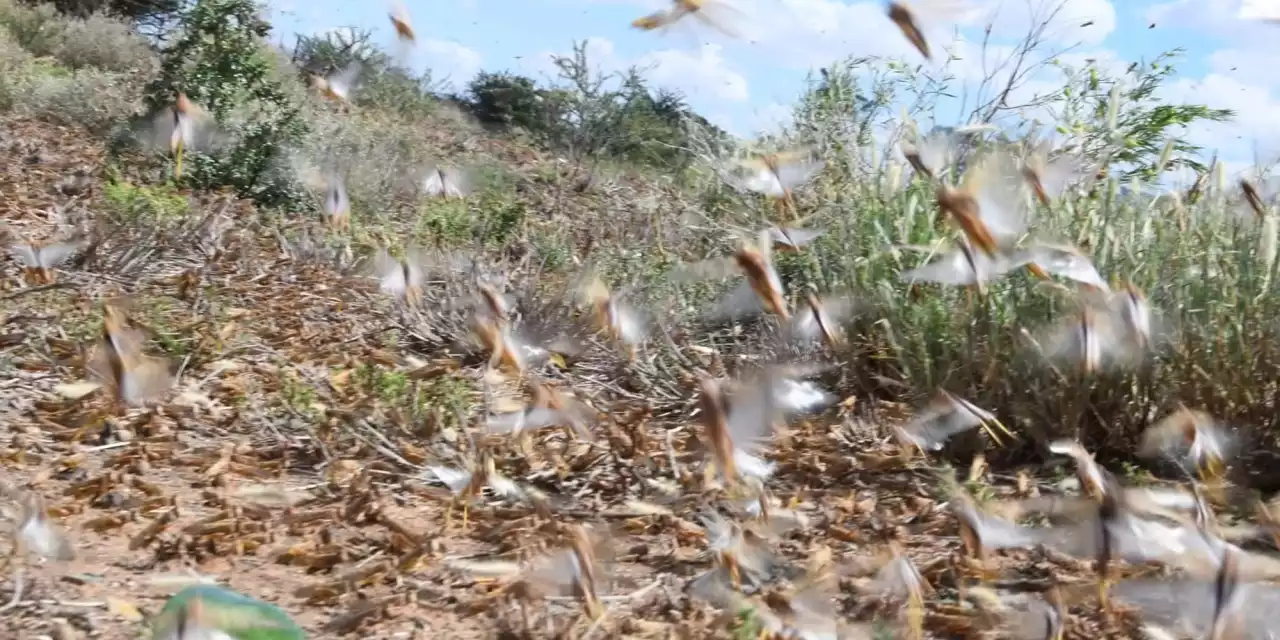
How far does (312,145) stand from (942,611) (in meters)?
5.62

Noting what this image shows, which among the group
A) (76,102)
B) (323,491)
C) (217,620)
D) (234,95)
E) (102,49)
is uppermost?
(217,620)

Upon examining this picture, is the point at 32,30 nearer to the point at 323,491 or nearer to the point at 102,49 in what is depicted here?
the point at 102,49

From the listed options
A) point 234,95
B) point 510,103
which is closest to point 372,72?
point 510,103

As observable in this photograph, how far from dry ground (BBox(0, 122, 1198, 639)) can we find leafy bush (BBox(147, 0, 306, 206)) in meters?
2.15

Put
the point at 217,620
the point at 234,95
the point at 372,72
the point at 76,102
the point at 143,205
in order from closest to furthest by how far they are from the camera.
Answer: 1. the point at 217,620
2. the point at 143,205
3. the point at 234,95
4. the point at 76,102
5. the point at 372,72

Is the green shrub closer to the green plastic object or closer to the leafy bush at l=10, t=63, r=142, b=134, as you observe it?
the leafy bush at l=10, t=63, r=142, b=134

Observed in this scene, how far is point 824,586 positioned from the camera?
2221mm

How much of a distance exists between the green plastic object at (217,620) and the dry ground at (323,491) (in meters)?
0.32

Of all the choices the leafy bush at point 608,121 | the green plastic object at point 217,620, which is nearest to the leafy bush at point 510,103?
the leafy bush at point 608,121

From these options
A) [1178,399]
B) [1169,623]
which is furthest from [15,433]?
[1178,399]

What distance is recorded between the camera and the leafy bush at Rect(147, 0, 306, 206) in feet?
20.9

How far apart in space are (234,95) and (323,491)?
4.64 m

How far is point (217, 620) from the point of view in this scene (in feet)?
5.33

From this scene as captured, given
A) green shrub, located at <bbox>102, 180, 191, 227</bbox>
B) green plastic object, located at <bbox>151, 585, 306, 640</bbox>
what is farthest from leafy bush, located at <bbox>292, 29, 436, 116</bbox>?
green plastic object, located at <bbox>151, 585, 306, 640</bbox>
